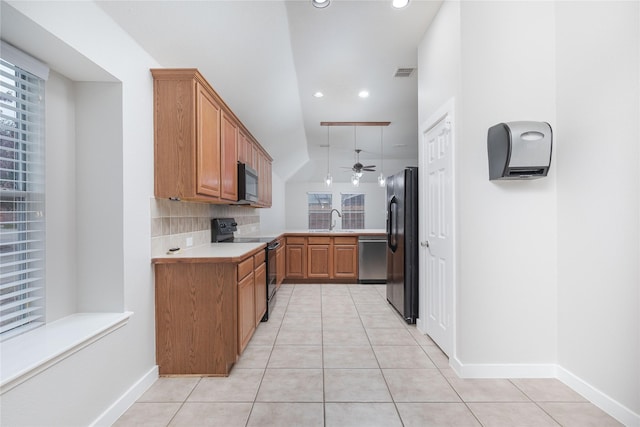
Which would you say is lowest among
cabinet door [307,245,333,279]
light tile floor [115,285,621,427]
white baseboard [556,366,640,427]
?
light tile floor [115,285,621,427]

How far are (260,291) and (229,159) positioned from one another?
1.34m

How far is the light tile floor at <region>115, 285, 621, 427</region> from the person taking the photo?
68.4 inches

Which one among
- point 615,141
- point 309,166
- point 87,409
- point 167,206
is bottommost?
point 87,409

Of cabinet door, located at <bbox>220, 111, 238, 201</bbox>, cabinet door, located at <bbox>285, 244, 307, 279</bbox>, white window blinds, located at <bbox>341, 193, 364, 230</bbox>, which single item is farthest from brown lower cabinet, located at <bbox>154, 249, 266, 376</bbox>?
white window blinds, located at <bbox>341, 193, 364, 230</bbox>

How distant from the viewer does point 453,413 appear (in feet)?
5.88

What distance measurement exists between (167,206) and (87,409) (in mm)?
1374

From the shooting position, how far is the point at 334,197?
8789 millimetres

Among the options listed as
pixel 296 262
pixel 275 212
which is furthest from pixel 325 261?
pixel 275 212

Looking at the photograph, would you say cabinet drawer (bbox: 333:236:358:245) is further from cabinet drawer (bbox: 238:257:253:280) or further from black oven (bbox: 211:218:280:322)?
cabinet drawer (bbox: 238:257:253:280)

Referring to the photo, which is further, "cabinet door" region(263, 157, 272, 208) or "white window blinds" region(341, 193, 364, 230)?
"white window blinds" region(341, 193, 364, 230)

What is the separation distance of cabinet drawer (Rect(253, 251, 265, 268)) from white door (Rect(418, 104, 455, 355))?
62.2 inches

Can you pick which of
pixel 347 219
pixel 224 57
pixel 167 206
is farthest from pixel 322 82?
pixel 347 219

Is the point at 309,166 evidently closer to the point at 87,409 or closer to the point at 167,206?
the point at 167,206

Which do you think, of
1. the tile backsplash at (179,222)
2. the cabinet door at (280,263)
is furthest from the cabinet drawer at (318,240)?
the tile backsplash at (179,222)
